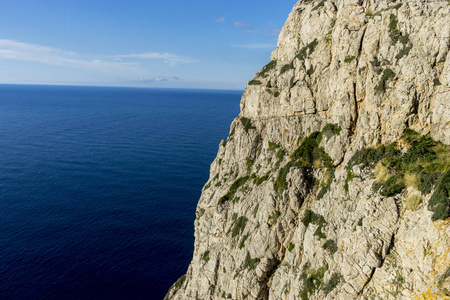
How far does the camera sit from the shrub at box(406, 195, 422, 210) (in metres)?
23.2

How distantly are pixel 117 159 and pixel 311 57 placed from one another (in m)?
93.1

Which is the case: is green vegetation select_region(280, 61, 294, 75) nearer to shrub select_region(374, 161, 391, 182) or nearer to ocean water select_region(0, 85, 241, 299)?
shrub select_region(374, 161, 391, 182)

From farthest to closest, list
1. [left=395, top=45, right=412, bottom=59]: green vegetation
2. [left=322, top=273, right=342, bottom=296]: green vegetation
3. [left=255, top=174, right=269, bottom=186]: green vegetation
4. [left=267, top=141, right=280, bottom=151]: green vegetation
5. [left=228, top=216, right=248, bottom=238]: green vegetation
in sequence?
[left=267, top=141, right=280, bottom=151]: green vegetation, [left=255, top=174, right=269, bottom=186]: green vegetation, [left=228, top=216, right=248, bottom=238]: green vegetation, [left=395, top=45, right=412, bottom=59]: green vegetation, [left=322, top=273, right=342, bottom=296]: green vegetation

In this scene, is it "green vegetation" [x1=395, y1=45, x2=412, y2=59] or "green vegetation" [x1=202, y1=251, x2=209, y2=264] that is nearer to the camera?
"green vegetation" [x1=395, y1=45, x2=412, y2=59]

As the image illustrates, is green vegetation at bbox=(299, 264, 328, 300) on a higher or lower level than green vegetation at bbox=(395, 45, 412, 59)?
lower

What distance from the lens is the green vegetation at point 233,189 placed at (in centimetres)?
4503

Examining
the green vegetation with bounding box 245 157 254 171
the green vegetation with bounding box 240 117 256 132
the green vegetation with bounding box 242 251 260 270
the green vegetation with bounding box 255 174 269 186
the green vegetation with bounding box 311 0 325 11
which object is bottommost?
the green vegetation with bounding box 242 251 260 270

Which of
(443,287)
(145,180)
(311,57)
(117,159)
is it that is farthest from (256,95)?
(117,159)

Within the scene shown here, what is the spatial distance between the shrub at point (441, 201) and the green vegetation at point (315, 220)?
1129 centimetres

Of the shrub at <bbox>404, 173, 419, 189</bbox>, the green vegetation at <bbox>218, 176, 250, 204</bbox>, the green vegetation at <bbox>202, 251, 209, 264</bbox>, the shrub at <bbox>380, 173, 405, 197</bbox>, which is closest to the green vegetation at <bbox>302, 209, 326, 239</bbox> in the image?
the shrub at <bbox>380, 173, 405, 197</bbox>

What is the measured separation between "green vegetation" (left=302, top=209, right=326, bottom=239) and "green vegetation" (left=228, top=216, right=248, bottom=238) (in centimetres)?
968

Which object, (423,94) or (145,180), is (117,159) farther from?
(423,94)

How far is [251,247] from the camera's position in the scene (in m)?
36.1

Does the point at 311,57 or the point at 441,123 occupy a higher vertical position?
the point at 311,57
